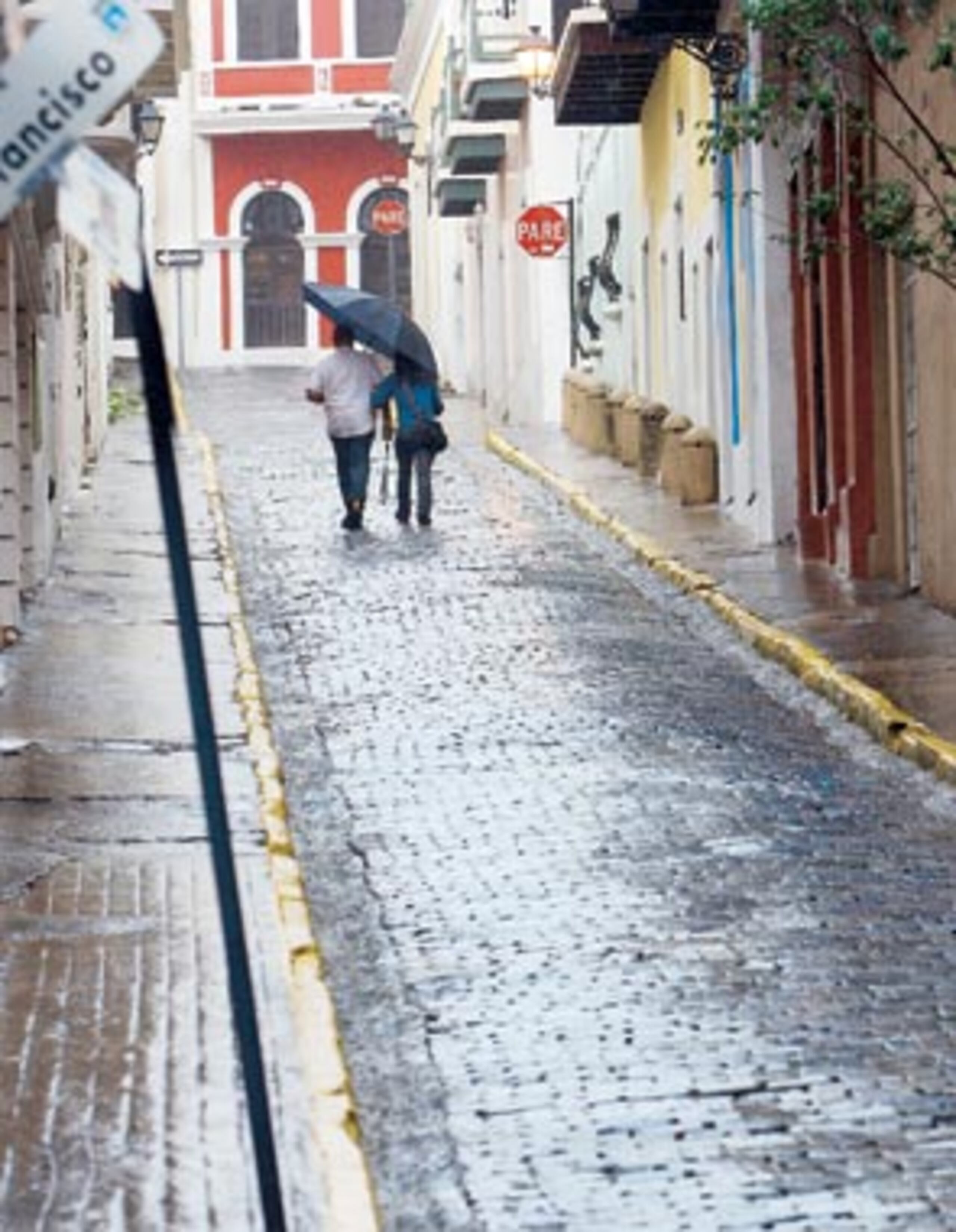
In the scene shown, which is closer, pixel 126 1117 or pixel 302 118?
pixel 126 1117

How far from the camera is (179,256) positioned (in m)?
68.1

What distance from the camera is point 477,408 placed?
Result: 5169 centimetres

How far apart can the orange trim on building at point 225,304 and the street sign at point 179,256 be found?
0.52 metres

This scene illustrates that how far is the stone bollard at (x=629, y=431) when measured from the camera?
114 feet

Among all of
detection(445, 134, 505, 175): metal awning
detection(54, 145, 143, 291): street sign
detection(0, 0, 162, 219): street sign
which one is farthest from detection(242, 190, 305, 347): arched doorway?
detection(0, 0, 162, 219): street sign

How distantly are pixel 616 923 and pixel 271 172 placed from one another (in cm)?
5952

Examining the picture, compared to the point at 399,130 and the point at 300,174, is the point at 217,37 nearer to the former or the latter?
the point at 300,174

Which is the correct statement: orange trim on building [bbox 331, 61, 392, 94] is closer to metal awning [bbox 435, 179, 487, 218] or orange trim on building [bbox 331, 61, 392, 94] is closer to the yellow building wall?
metal awning [bbox 435, 179, 487, 218]

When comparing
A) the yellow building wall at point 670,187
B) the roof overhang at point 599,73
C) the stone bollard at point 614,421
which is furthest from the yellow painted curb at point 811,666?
the stone bollard at point 614,421

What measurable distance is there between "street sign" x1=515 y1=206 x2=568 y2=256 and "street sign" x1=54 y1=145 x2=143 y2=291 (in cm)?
3636

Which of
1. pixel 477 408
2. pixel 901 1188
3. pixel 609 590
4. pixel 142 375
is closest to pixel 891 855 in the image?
pixel 901 1188

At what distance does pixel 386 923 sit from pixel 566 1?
3351cm

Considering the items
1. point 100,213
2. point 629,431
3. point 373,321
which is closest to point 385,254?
point 629,431

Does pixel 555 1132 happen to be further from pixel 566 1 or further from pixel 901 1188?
pixel 566 1
